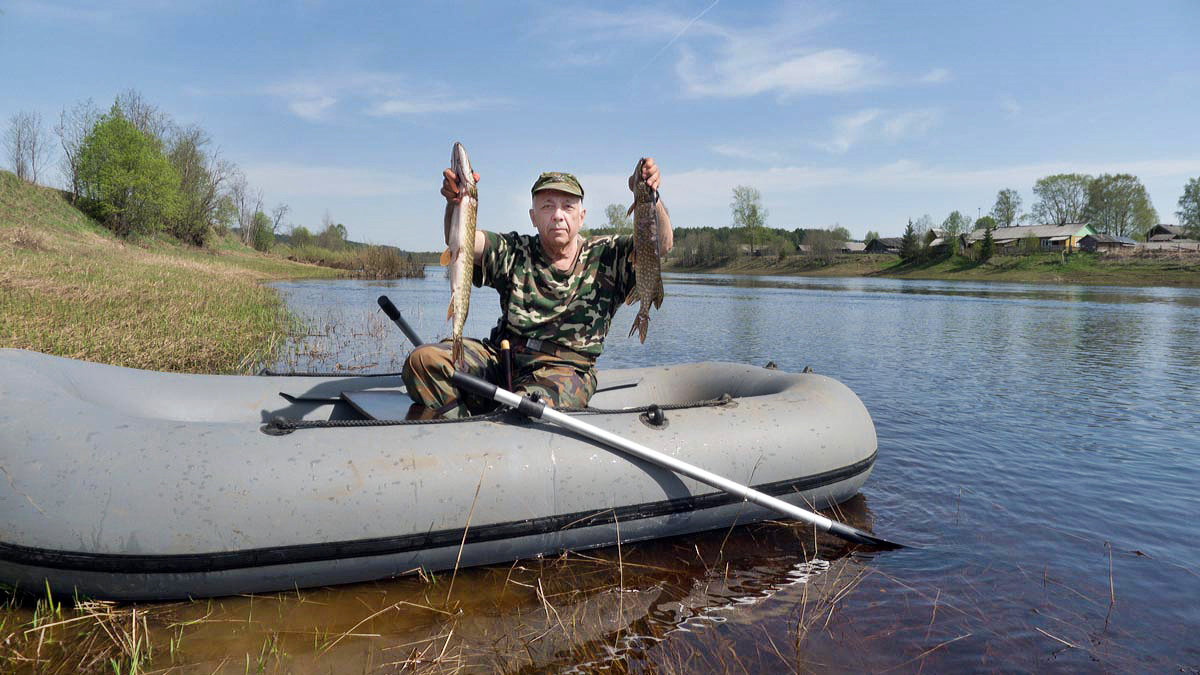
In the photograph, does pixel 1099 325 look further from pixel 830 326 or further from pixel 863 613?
pixel 863 613

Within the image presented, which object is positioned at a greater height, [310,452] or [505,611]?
[310,452]

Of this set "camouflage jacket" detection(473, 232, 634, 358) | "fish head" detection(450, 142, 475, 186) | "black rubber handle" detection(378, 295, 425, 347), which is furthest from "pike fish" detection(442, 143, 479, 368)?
"black rubber handle" detection(378, 295, 425, 347)

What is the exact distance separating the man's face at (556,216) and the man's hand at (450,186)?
0.54m

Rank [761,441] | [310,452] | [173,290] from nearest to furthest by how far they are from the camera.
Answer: [310,452] < [761,441] < [173,290]

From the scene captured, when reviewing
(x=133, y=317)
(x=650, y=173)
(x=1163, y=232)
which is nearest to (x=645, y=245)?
(x=650, y=173)

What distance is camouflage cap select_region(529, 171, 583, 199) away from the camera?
12.5 ft

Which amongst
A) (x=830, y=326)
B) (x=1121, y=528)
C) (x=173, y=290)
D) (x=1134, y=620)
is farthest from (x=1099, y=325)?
(x=173, y=290)

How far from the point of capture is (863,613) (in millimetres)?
3271

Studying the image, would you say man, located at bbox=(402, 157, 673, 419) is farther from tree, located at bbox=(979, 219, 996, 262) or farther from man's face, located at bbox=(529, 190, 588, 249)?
tree, located at bbox=(979, 219, 996, 262)

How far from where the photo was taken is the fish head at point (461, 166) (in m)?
3.32

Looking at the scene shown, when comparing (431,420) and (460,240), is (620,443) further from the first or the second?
(460,240)

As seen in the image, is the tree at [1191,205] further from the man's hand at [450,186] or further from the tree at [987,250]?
the man's hand at [450,186]

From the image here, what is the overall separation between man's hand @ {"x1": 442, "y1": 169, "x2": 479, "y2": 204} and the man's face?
0.54m

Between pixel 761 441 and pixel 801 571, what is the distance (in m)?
0.76
